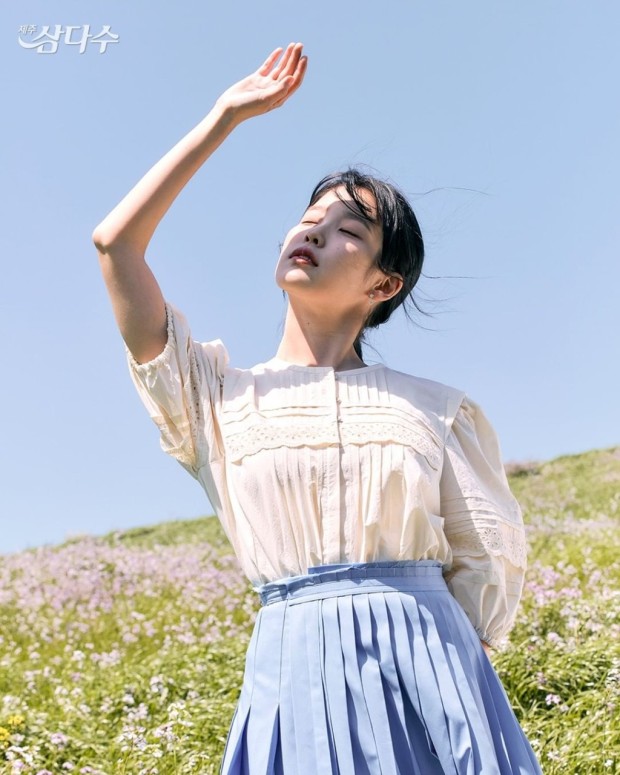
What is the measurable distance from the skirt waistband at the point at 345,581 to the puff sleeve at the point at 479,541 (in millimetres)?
228

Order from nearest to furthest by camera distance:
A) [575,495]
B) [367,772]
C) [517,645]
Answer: [367,772]
[517,645]
[575,495]

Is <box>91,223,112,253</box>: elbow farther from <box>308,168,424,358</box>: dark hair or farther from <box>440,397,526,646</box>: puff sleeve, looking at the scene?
<box>440,397,526,646</box>: puff sleeve

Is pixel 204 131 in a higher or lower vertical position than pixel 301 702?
higher

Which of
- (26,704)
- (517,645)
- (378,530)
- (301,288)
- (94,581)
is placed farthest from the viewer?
(94,581)

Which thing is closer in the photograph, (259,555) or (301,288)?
(259,555)

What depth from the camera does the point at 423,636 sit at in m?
2.16

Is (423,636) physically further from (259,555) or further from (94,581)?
(94,581)

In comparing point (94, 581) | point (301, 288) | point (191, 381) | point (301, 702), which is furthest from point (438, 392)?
point (94, 581)

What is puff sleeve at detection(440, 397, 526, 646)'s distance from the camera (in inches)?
94.1

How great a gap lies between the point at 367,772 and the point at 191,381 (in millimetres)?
1015

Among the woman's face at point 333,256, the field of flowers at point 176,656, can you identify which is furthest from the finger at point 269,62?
the field of flowers at point 176,656

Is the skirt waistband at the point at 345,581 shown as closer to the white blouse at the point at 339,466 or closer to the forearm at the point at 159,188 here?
the white blouse at the point at 339,466

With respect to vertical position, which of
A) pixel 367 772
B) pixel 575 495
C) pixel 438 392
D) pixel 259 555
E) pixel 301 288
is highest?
pixel 301 288

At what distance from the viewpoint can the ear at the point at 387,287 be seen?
261cm
